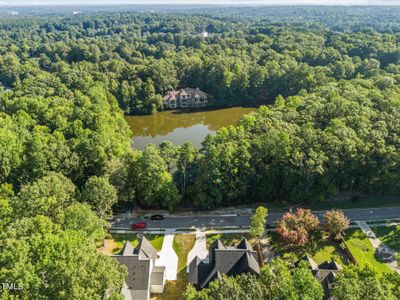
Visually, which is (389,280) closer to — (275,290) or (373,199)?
(275,290)

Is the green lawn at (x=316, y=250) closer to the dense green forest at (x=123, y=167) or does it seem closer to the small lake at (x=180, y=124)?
the dense green forest at (x=123, y=167)

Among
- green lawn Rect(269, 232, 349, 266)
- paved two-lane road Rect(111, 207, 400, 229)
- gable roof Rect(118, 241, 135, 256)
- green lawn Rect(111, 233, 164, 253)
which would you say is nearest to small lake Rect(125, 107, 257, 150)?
paved two-lane road Rect(111, 207, 400, 229)

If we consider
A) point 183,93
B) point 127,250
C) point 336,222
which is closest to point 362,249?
point 336,222

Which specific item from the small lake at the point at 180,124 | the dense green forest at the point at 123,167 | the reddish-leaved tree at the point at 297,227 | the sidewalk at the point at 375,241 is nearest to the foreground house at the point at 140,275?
the dense green forest at the point at 123,167

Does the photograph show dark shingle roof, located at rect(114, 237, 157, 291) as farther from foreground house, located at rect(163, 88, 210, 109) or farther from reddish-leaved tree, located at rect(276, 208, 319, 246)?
foreground house, located at rect(163, 88, 210, 109)

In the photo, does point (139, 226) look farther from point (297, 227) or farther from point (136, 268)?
point (297, 227)
